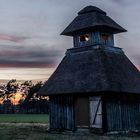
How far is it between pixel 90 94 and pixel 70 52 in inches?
256

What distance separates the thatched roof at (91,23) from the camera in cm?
3394

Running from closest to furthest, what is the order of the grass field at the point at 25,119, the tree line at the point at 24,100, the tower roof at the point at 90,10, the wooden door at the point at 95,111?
the wooden door at the point at 95,111, the tower roof at the point at 90,10, the grass field at the point at 25,119, the tree line at the point at 24,100

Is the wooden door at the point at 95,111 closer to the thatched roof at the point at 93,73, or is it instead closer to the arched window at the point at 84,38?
the thatched roof at the point at 93,73

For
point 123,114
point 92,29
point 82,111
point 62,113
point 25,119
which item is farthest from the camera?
point 25,119

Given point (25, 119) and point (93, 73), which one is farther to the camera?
point (25, 119)

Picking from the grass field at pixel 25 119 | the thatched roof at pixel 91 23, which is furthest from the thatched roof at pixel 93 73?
the grass field at pixel 25 119

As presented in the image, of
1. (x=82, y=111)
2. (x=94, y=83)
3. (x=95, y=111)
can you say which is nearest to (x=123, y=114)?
(x=95, y=111)

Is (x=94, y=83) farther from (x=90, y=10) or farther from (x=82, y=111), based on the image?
(x=90, y=10)

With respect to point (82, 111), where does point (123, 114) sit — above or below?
below

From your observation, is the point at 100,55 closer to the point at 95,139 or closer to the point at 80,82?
the point at 80,82

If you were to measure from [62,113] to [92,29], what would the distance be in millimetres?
8073

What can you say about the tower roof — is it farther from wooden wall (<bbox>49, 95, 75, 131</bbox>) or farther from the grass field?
the grass field

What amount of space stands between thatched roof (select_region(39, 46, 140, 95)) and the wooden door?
106 cm

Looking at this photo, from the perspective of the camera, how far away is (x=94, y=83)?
30.1 metres
